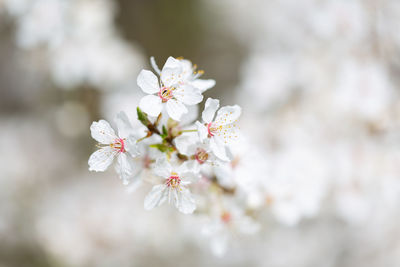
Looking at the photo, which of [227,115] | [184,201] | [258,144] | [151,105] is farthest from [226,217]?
[258,144]

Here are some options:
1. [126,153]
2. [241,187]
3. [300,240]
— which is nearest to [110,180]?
[300,240]

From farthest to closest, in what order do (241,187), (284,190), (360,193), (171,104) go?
(360,193)
(284,190)
(241,187)
(171,104)

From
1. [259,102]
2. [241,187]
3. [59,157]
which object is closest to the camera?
[241,187]

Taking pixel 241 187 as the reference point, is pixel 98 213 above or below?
above

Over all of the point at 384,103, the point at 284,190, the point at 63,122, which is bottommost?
the point at 284,190

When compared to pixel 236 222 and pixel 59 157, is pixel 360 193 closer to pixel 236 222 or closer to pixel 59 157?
pixel 236 222

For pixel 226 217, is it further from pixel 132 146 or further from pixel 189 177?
pixel 132 146

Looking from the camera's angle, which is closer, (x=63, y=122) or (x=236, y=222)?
(x=236, y=222)

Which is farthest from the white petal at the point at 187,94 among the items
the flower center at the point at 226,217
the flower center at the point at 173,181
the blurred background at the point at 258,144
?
the blurred background at the point at 258,144
